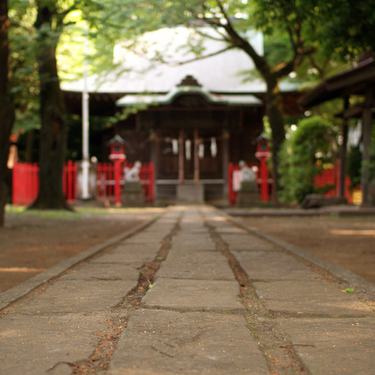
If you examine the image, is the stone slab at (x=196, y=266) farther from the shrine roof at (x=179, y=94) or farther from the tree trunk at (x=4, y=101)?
the shrine roof at (x=179, y=94)

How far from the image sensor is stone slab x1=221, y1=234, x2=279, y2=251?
180 inches

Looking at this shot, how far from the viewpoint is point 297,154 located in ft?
41.5

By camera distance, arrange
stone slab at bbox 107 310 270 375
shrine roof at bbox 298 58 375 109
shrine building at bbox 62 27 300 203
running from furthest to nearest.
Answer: shrine building at bbox 62 27 300 203, shrine roof at bbox 298 58 375 109, stone slab at bbox 107 310 270 375

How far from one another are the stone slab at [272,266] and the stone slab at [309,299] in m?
0.20

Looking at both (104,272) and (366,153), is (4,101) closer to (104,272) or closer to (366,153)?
(104,272)

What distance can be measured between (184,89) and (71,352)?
15.8 metres

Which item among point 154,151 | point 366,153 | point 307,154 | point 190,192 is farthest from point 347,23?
point 154,151

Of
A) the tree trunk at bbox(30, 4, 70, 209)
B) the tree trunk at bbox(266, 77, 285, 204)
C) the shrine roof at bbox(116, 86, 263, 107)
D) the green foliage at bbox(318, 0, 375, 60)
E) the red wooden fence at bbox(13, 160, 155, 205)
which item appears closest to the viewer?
the green foliage at bbox(318, 0, 375, 60)

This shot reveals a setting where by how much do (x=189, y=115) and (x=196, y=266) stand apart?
1482 cm

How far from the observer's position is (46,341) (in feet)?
5.65

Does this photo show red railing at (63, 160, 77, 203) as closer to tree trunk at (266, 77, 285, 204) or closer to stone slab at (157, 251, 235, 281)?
tree trunk at (266, 77, 285, 204)

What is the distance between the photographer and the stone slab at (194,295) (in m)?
2.27

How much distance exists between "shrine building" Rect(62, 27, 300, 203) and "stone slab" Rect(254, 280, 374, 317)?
540 inches

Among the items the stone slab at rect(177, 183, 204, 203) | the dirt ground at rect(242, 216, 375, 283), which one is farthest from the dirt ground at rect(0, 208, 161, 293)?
the stone slab at rect(177, 183, 204, 203)
